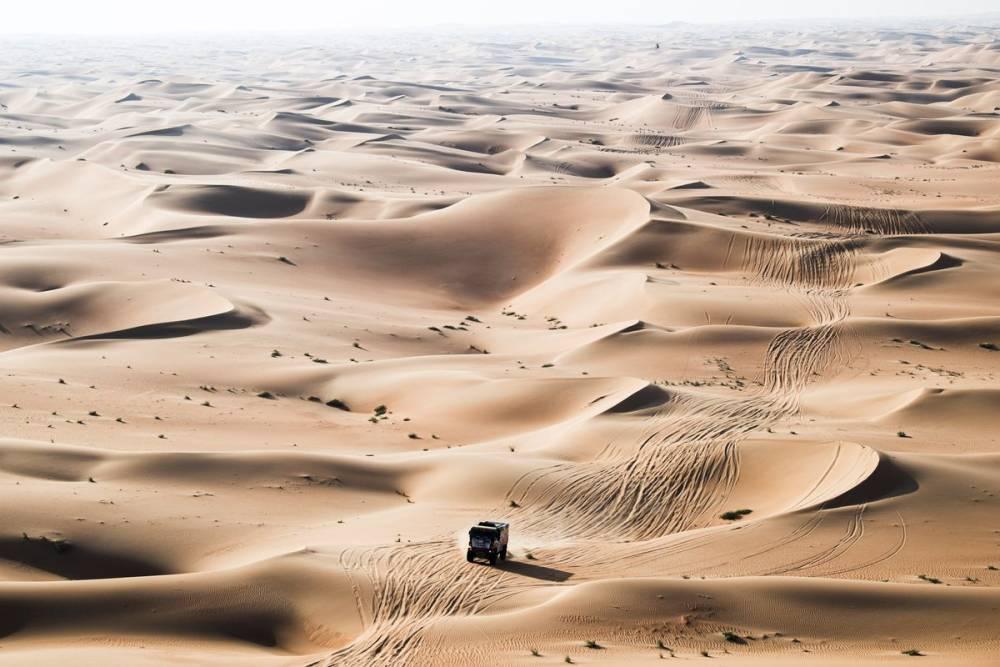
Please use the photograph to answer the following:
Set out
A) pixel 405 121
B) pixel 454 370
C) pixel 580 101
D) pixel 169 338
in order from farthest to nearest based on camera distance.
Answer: pixel 580 101
pixel 405 121
pixel 169 338
pixel 454 370

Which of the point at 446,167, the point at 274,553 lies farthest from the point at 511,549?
the point at 446,167

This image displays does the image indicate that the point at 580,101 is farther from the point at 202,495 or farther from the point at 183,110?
the point at 202,495

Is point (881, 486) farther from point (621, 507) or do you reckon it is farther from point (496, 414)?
point (496, 414)

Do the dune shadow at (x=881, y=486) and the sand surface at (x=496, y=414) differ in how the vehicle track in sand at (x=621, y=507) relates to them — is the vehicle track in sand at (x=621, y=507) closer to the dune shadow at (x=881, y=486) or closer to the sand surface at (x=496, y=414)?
the sand surface at (x=496, y=414)

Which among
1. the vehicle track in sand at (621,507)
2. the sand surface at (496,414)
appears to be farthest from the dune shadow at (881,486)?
the vehicle track in sand at (621,507)

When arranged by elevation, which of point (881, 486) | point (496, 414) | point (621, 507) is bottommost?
point (496, 414)

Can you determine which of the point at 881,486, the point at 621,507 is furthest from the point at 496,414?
the point at 881,486
